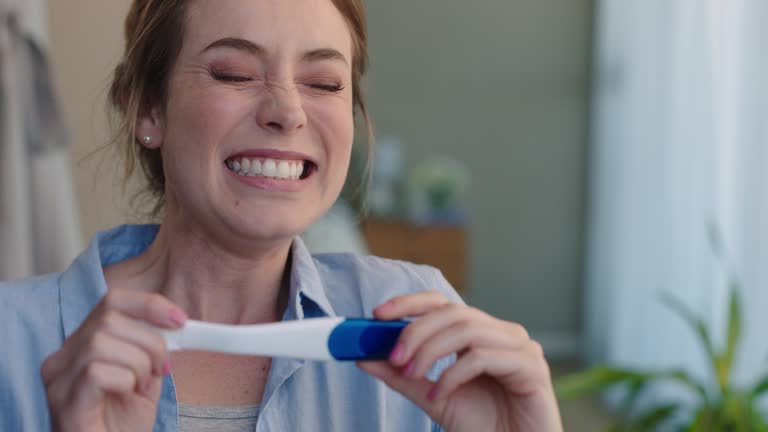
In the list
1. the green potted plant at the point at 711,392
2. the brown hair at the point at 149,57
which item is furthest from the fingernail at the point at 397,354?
the green potted plant at the point at 711,392

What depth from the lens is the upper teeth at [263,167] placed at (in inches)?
39.2

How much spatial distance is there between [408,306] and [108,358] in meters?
0.29

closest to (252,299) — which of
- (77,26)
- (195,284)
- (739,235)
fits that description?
(195,284)

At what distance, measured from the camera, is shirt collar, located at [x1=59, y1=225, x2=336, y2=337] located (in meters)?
1.04

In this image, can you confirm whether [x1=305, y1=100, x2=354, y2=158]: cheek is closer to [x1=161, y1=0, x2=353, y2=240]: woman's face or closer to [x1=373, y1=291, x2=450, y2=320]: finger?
[x1=161, y1=0, x2=353, y2=240]: woman's face

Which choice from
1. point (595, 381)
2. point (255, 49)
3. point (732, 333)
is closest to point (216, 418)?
point (255, 49)

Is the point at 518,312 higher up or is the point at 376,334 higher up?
the point at 376,334

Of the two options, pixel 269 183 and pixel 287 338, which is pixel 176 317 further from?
pixel 269 183

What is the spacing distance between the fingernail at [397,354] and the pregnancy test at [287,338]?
0.08 ft

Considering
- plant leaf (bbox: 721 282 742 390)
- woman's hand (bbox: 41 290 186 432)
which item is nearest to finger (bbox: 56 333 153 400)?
woman's hand (bbox: 41 290 186 432)

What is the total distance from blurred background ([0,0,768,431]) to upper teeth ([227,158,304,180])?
2.51 ft

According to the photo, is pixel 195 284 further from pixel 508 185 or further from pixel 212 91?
pixel 508 185

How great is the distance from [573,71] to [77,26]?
3.55 meters

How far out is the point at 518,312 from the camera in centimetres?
518
